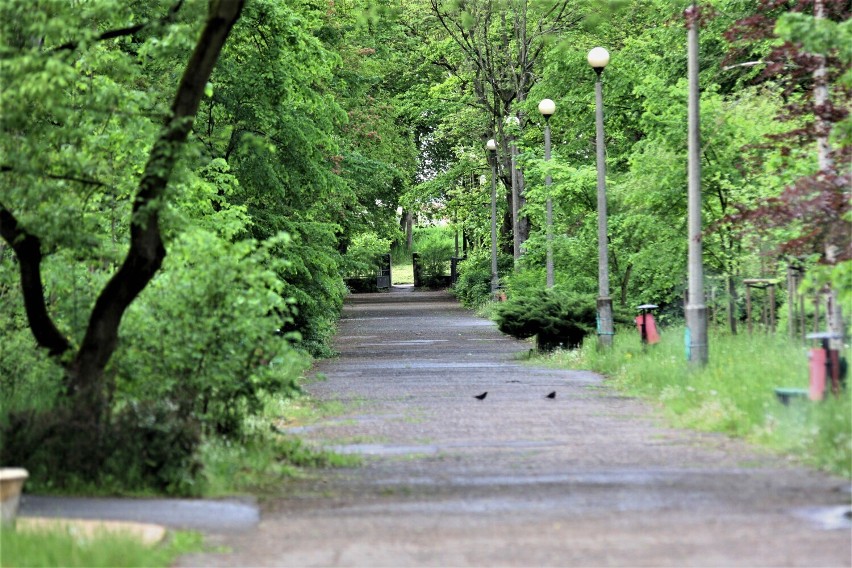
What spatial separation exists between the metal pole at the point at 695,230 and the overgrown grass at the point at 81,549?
40.5 ft

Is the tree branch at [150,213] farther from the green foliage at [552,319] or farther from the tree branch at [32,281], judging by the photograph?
the green foliage at [552,319]

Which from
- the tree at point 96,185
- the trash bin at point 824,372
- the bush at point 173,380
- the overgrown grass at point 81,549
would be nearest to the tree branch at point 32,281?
the tree at point 96,185

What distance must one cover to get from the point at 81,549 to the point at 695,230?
13796mm

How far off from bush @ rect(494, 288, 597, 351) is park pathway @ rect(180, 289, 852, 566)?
1068 centimetres

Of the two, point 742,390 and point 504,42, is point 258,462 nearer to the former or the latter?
point 742,390

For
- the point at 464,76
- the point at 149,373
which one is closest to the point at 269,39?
the point at 149,373

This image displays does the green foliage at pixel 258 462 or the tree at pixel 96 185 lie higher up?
the tree at pixel 96 185

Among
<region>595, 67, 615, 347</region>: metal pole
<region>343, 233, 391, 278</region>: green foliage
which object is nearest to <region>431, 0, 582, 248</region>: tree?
<region>343, 233, 391, 278</region>: green foliage

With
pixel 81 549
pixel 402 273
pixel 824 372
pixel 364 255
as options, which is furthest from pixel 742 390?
pixel 402 273

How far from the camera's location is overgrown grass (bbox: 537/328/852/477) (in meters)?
12.4

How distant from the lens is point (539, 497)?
10711mm

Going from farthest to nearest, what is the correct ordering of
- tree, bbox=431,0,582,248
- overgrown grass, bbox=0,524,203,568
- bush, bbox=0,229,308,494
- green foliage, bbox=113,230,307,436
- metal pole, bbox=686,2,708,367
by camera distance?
tree, bbox=431,0,582,248 < metal pole, bbox=686,2,708,367 < green foliage, bbox=113,230,307,436 < bush, bbox=0,229,308,494 < overgrown grass, bbox=0,524,203,568

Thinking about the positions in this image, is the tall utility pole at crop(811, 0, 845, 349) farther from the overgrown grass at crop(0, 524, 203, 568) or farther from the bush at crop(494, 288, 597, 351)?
the overgrown grass at crop(0, 524, 203, 568)

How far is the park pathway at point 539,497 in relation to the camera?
8445mm
